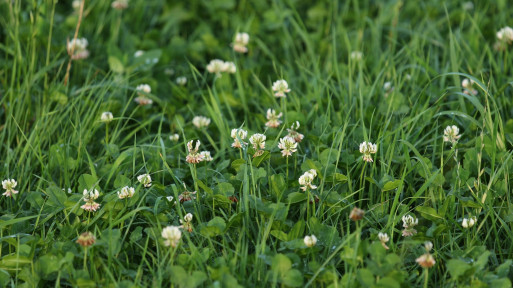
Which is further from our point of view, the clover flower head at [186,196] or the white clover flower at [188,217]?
the clover flower head at [186,196]

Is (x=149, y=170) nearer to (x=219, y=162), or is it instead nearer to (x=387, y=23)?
(x=219, y=162)

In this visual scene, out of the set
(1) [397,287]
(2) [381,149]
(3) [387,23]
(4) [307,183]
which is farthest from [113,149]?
(3) [387,23]

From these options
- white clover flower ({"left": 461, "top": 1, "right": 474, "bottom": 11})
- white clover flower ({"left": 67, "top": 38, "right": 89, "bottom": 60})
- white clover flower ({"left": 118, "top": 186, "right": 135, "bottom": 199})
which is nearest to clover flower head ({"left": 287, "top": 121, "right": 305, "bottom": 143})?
white clover flower ({"left": 118, "top": 186, "right": 135, "bottom": 199})

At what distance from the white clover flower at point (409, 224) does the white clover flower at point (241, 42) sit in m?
1.50

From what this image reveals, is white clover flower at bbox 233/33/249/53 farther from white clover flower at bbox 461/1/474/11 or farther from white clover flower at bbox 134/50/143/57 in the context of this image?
white clover flower at bbox 461/1/474/11

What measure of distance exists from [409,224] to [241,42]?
158 cm

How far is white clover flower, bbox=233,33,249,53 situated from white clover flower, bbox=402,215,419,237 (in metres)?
1.50

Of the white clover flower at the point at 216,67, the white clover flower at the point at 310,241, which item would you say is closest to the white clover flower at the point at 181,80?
the white clover flower at the point at 216,67

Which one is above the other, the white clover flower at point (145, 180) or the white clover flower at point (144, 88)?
the white clover flower at point (145, 180)

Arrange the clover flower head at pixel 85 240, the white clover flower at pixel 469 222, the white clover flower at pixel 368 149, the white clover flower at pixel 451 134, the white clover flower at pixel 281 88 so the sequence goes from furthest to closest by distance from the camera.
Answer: the white clover flower at pixel 281 88, the white clover flower at pixel 451 134, the white clover flower at pixel 368 149, the white clover flower at pixel 469 222, the clover flower head at pixel 85 240

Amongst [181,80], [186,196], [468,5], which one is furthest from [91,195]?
[468,5]

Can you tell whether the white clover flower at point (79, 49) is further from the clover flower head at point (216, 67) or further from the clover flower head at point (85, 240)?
the clover flower head at point (85, 240)

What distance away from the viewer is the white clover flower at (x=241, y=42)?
3.42 meters

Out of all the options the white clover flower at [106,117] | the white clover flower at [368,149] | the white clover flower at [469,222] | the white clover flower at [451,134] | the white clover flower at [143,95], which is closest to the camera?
the white clover flower at [469,222]
